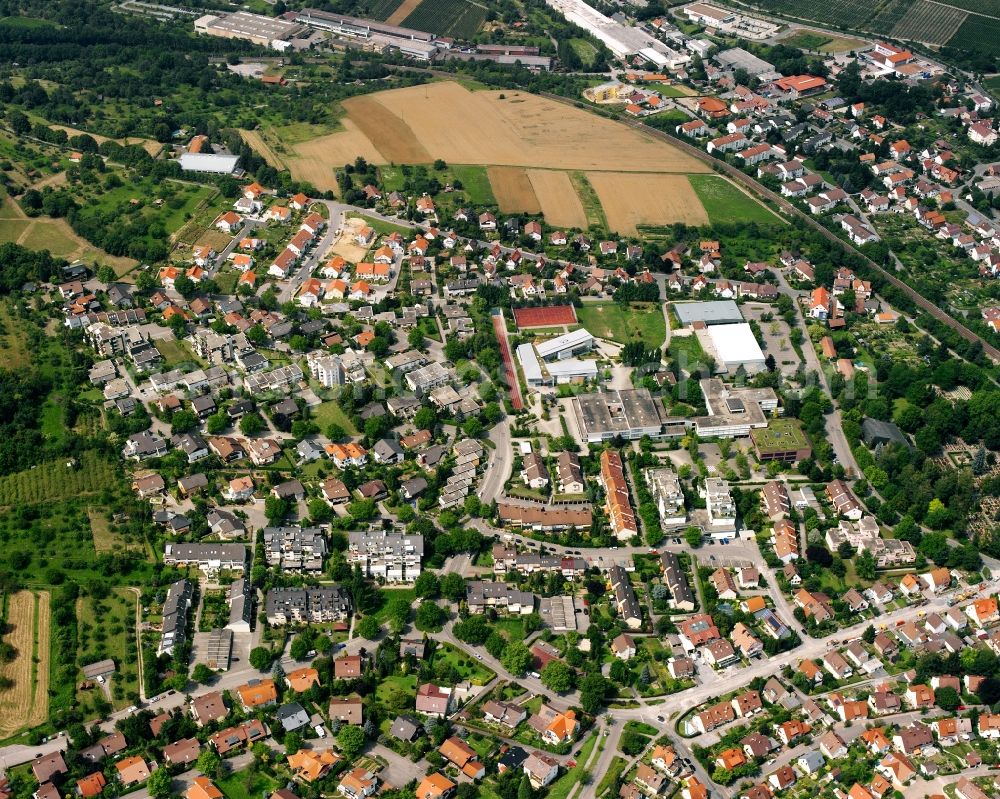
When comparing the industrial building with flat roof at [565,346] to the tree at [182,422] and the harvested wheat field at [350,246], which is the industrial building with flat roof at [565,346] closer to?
the harvested wheat field at [350,246]

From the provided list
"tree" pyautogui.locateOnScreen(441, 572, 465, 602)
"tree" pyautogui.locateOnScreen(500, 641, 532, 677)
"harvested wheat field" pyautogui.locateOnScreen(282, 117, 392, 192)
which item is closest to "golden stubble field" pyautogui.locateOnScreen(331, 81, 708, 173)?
"harvested wheat field" pyautogui.locateOnScreen(282, 117, 392, 192)

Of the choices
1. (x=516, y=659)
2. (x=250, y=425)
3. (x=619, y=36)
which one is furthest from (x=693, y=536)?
(x=619, y=36)

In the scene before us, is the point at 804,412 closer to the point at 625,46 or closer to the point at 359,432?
the point at 359,432

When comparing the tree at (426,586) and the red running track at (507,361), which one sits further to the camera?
the red running track at (507,361)

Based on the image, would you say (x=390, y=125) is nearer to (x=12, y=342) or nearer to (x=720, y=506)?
(x=12, y=342)

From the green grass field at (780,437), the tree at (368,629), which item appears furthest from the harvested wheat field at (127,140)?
the green grass field at (780,437)

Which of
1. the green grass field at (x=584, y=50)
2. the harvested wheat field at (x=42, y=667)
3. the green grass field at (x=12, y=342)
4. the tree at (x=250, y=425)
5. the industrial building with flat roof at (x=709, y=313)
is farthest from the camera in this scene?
the green grass field at (x=584, y=50)
